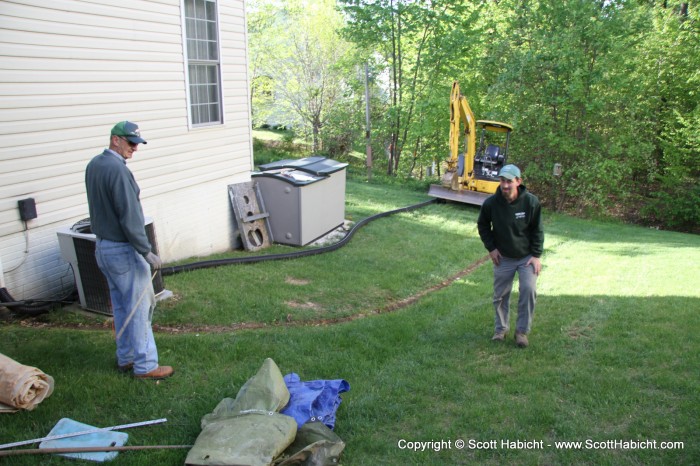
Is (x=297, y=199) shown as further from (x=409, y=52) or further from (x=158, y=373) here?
(x=409, y=52)

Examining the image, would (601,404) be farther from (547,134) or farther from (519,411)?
(547,134)

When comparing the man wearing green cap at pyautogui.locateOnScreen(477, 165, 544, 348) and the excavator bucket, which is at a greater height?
the man wearing green cap at pyautogui.locateOnScreen(477, 165, 544, 348)

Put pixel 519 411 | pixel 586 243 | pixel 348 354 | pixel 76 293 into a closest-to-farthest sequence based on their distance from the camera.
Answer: pixel 519 411, pixel 348 354, pixel 76 293, pixel 586 243

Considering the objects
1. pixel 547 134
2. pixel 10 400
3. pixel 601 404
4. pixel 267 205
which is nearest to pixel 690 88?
pixel 547 134

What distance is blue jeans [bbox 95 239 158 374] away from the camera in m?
4.27

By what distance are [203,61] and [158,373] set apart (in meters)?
5.82

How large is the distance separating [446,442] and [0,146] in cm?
515

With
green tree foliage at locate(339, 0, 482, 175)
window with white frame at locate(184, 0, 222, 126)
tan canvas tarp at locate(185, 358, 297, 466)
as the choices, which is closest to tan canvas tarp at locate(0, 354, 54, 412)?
tan canvas tarp at locate(185, 358, 297, 466)

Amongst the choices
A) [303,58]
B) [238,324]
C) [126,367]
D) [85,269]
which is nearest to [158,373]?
[126,367]

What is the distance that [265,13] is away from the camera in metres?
26.4

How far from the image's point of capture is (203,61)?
8.72 meters

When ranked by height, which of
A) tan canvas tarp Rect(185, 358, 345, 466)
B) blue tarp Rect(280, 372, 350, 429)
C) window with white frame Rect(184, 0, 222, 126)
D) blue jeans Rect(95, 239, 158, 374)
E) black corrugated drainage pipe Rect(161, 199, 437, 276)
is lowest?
black corrugated drainage pipe Rect(161, 199, 437, 276)

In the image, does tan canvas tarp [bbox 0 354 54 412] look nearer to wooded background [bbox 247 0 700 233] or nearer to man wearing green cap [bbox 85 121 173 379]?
man wearing green cap [bbox 85 121 173 379]

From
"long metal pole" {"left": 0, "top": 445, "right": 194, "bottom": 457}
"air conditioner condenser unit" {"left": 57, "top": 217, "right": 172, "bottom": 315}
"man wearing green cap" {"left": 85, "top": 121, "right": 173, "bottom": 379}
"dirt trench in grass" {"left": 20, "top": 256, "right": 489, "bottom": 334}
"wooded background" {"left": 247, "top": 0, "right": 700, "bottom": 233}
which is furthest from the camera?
"wooded background" {"left": 247, "top": 0, "right": 700, "bottom": 233}
